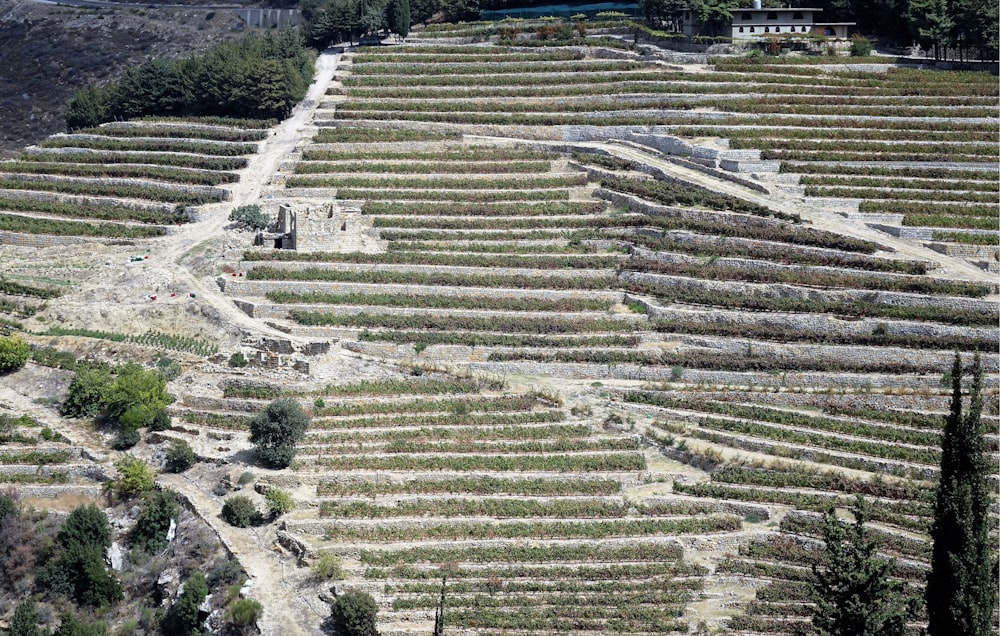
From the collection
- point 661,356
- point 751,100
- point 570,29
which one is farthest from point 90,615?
point 570,29

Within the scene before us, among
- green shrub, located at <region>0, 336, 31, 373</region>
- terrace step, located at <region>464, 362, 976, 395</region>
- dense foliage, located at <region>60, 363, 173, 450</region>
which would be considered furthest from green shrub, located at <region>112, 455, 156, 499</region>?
terrace step, located at <region>464, 362, 976, 395</region>

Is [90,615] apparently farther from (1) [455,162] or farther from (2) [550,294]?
(1) [455,162]

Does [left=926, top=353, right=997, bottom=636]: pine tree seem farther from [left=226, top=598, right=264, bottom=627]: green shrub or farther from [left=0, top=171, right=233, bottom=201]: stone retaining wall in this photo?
[left=0, top=171, right=233, bottom=201]: stone retaining wall

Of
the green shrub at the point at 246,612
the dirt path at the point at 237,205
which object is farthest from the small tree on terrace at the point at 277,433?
the dirt path at the point at 237,205

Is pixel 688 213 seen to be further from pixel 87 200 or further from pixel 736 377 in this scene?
pixel 87 200

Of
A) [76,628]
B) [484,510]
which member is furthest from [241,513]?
[484,510]

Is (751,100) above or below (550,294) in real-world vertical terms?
above
